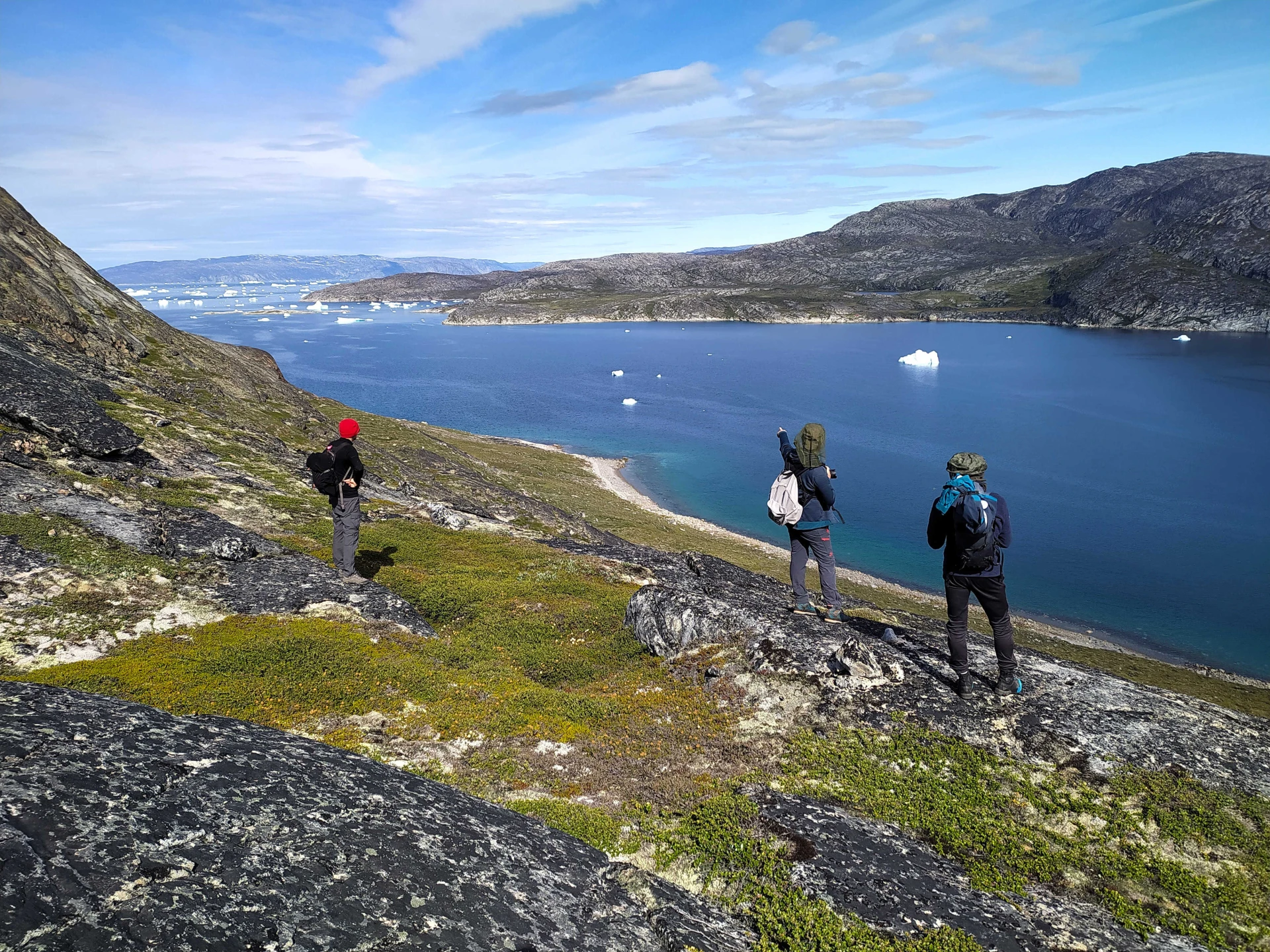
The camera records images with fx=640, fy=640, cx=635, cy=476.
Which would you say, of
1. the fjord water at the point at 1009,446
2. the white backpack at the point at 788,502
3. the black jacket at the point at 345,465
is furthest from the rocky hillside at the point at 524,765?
the fjord water at the point at 1009,446

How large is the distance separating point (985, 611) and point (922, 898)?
6069 millimetres

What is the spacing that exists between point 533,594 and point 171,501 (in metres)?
12.8

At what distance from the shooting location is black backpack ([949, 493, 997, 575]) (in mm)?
12258

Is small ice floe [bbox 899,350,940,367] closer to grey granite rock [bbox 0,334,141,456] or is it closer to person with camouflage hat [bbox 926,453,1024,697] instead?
person with camouflage hat [bbox 926,453,1024,697]

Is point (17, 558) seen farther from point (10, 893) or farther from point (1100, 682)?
point (1100, 682)

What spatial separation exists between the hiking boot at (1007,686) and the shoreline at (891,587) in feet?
111

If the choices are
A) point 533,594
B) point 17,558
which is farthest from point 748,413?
point 17,558

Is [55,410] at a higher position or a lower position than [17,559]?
higher

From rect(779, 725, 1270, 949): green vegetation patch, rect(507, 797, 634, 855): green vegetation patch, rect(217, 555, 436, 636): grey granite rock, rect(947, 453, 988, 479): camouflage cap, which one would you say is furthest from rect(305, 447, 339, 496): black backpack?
rect(947, 453, 988, 479): camouflage cap

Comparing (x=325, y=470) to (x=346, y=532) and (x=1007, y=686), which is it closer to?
(x=346, y=532)

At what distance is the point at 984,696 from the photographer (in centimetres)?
1319

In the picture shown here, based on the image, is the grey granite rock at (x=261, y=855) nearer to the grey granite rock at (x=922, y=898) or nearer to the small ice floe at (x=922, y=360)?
the grey granite rock at (x=922, y=898)

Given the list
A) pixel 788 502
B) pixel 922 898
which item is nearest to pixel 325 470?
pixel 788 502

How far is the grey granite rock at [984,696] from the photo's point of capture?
461 inches
